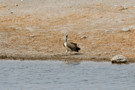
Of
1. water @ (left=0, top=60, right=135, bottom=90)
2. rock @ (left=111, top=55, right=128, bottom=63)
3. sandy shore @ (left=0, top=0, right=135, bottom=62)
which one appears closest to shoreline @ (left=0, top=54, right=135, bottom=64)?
sandy shore @ (left=0, top=0, right=135, bottom=62)

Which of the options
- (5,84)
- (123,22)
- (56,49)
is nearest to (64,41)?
(56,49)

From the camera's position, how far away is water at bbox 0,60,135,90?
19.0 metres

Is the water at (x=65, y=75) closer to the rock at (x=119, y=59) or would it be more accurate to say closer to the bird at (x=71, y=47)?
the rock at (x=119, y=59)

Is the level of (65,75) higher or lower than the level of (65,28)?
lower

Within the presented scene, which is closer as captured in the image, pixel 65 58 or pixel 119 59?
pixel 119 59

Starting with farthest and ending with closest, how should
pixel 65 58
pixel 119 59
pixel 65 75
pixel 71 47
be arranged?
pixel 71 47
pixel 65 58
pixel 119 59
pixel 65 75

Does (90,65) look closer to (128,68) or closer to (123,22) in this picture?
(128,68)

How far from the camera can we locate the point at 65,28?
32094 mm

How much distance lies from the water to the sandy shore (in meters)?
1.80

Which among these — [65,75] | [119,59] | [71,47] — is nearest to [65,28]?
[71,47]

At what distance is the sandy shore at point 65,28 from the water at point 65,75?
180 centimetres

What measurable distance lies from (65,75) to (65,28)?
414 inches

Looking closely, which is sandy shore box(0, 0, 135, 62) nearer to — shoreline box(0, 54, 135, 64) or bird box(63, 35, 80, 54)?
shoreline box(0, 54, 135, 64)

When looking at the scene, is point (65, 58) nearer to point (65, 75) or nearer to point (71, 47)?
point (71, 47)
